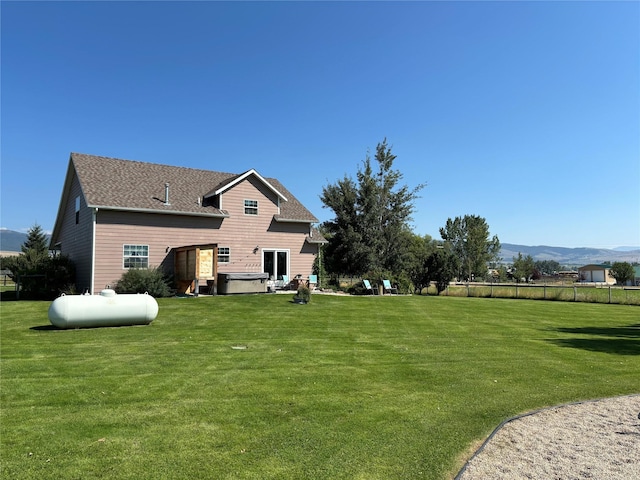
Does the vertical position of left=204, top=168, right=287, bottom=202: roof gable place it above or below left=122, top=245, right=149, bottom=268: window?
above

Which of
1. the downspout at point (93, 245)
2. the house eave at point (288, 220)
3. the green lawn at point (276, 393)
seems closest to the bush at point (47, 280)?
the downspout at point (93, 245)

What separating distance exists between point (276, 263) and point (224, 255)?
3307mm

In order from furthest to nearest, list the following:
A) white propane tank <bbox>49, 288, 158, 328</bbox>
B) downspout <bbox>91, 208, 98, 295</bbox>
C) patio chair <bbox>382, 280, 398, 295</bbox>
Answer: patio chair <bbox>382, 280, 398, 295</bbox> < downspout <bbox>91, 208, 98, 295</bbox> < white propane tank <bbox>49, 288, 158, 328</bbox>

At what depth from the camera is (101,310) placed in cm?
1026

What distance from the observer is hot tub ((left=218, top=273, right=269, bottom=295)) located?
782 inches

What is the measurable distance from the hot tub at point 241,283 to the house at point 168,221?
1115mm

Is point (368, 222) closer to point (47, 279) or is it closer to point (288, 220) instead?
point (288, 220)

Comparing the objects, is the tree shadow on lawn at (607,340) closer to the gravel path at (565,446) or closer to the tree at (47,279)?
the gravel path at (565,446)

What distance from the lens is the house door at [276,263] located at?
2355cm

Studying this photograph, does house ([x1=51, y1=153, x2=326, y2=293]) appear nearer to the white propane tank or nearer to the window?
the window

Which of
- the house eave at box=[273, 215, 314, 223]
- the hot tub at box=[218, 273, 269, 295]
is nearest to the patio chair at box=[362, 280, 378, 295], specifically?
the house eave at box=[273, 215, 314, 223]

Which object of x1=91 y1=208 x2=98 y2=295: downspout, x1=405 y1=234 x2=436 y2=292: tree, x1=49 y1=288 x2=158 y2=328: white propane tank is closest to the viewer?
x1=49 y1=288 x2=158 y2=328: white propane tank

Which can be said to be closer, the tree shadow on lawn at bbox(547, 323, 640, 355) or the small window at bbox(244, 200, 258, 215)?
the tree shadow on lawn at bbox(547, 323, 640, 355)

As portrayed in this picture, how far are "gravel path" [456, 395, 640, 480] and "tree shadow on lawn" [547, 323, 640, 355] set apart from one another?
4616mm
